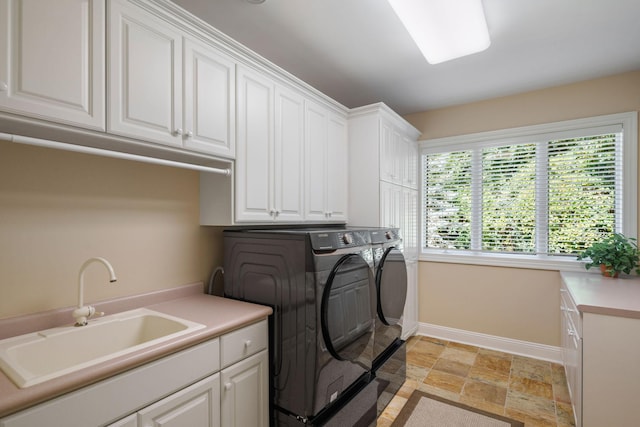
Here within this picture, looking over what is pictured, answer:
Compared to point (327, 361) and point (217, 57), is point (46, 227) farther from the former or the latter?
point (327, 361)

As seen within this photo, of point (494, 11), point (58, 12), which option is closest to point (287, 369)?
point (58, 12)

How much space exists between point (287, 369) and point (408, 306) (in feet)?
6.52

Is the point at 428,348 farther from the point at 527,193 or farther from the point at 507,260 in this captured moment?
the point at 527,193

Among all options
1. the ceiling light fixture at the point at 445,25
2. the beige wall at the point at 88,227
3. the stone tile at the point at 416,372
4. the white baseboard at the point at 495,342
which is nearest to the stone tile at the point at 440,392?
the stone tile at the point at 416,372

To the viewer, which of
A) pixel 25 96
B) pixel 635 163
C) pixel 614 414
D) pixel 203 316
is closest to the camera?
pixel 25 96

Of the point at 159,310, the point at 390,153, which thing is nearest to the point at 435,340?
A: the point at 390,153

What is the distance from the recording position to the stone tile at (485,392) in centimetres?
236

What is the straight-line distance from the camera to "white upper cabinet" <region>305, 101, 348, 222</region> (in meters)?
2.43

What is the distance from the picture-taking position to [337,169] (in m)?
2.78

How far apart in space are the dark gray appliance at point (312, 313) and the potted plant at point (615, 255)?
6.80ft

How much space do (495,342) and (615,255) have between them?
52.0 inches

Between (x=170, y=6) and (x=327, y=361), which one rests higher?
(x=170, y=6)

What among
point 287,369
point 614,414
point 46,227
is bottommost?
point 614,414

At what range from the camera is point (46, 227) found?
1.45 meters
